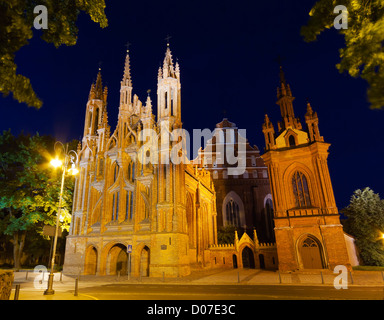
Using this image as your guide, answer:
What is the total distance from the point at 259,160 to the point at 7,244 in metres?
47.4

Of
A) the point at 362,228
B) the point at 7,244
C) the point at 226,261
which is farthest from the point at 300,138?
the point at 7,244

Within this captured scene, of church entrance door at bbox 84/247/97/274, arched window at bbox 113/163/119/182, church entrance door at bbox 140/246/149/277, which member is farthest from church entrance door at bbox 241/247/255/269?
arched window at bbox 113/163/119/182

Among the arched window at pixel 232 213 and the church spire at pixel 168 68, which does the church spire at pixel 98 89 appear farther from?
the arched window at pixel 232 213

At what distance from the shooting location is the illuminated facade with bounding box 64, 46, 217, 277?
88.0 feet

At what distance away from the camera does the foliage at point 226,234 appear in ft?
134

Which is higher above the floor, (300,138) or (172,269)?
(300,138)

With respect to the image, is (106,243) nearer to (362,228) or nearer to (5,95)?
(5,95)

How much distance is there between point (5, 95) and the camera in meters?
7.87

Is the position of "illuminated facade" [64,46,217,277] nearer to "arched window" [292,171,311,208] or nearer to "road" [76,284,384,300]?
"road" [76,284,384,300]

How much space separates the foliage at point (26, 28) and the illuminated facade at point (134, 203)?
1985 cm

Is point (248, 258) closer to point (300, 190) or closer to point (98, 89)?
point (300, 190)

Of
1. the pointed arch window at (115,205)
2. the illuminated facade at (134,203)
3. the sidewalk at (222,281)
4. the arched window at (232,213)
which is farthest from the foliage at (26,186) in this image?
the arched window at (232,213)

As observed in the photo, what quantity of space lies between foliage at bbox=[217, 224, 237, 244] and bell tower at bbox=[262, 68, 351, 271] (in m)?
13.9

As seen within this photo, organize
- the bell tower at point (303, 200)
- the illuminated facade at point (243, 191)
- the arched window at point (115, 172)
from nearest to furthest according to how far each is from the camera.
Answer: the bell tower at point (303, 200), the arched window at point (115, 172), the illuminated facade at point (243, 191)
